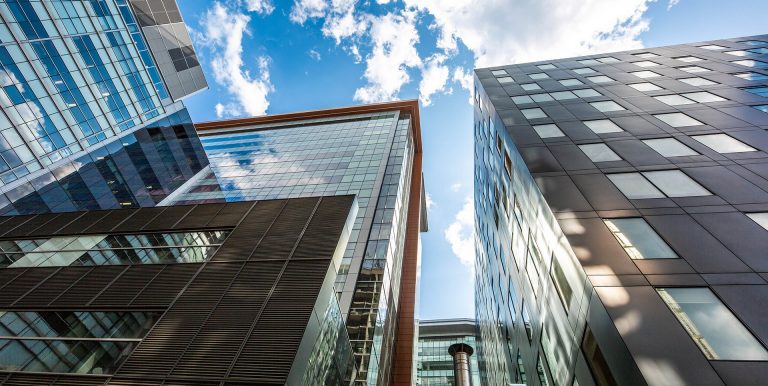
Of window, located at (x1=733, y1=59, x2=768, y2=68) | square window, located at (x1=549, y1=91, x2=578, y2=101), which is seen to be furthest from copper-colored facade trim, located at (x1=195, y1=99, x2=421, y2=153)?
window, located at (x1=733, y1=59, x2=768, y2=68)

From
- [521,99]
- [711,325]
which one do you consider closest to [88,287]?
[711,325]

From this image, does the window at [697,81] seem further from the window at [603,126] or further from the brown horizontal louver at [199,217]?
the brown horizontal louver at [199,217]

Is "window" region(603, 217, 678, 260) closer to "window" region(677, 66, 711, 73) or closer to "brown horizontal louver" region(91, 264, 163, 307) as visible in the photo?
"brown horizontal louver" region(91, 264, 163, 307)

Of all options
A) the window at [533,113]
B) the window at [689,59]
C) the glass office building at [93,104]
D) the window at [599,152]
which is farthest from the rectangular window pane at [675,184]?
the glass office building at [93,104]

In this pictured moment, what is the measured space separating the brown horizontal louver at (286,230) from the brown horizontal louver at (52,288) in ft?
21.1

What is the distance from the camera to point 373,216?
2780 cm

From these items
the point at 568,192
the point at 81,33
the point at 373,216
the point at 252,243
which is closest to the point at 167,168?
the point at 81,33

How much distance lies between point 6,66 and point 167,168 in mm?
14478

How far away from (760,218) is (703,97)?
38.6 ft

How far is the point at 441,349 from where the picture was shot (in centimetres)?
5328

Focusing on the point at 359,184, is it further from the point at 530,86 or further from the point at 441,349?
the point at 441,349

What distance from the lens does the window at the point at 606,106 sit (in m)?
17.8

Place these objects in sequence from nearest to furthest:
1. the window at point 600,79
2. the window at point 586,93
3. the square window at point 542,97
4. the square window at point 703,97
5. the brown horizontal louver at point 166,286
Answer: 1. the brown horizontal louver at point 166,286
2. the square window at point 703,97
3. the window at point 586,93
4. the square window at point 542,97
5. the window at point 600,79

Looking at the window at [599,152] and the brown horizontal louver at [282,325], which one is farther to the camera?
the window at [599,152]
